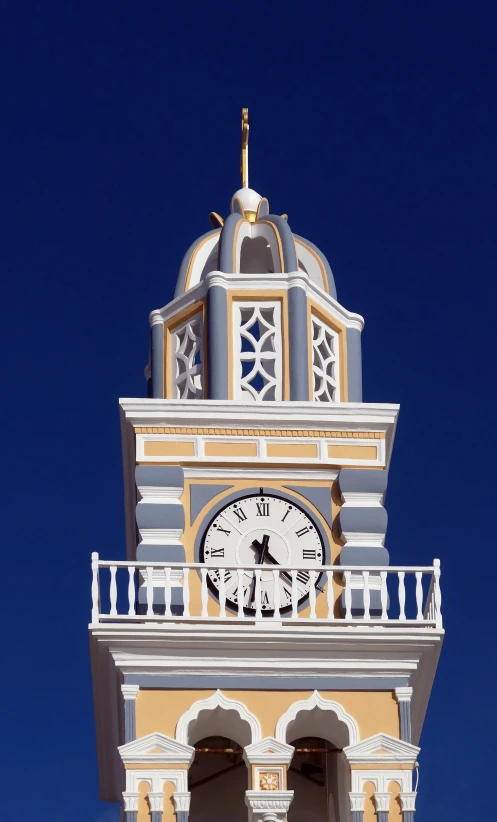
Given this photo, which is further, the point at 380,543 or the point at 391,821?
the point at 380,543

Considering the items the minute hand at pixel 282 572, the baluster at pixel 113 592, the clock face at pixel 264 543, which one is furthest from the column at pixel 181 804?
the minute hand at pixel 282 572

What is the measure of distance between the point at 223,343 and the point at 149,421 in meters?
1.67

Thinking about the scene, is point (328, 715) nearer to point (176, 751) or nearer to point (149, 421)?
point (176, 751)

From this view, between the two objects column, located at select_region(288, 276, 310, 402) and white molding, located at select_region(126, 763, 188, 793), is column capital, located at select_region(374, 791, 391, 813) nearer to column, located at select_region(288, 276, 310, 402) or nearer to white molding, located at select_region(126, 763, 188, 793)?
white molding, located at select_region(126, 763, 188, 793)

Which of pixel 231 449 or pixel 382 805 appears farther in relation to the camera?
pixel 231 449

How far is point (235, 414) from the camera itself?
1396 inches

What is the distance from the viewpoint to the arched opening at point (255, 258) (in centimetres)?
3856

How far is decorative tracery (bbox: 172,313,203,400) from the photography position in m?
36.8

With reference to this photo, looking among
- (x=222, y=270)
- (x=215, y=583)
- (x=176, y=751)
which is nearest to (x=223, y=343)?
(x=222, y=270)

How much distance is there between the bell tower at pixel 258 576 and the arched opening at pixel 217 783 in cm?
3

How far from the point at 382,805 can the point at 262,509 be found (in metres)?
4.47

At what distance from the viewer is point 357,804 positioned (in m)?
32.3

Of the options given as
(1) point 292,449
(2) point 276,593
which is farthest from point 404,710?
(1) point 292,449

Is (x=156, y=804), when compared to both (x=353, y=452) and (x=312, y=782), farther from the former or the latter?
(x=353, y=452)
